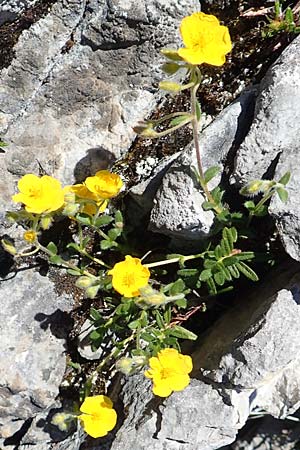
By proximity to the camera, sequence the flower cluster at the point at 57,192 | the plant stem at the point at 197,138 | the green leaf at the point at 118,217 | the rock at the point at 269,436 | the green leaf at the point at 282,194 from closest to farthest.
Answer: the plant stem at the point at 197,138 < the green leaf at the point at 282,194 < the flower cluster at the point at 57,192 < the green leaf at the point at 118,217 < the rock at the point at 269,436

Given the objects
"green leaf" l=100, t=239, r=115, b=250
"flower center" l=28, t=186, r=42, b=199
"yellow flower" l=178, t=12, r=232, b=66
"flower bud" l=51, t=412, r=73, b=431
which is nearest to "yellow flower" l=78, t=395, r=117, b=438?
"flower bud" l=51, t=412, r=73, b=431

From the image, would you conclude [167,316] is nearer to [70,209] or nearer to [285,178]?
[70,209]

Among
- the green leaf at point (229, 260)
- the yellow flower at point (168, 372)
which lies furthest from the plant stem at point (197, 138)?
the yellow flower at point (168, 372)

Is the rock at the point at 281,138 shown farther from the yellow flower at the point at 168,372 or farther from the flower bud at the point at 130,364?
the flower bud at the point at 130,364

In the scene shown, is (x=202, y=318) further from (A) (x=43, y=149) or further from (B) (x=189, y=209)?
(A) (x=43, y=149)

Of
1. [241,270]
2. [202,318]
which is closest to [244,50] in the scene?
[241,270]
